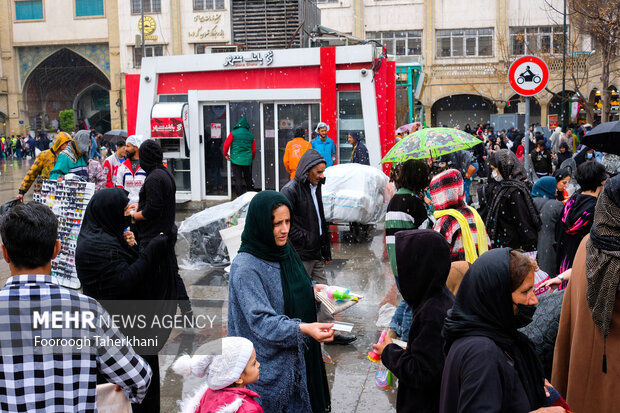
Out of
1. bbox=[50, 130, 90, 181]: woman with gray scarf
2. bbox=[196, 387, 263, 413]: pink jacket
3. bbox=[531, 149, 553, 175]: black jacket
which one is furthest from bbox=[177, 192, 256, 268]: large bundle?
bbox=[531, 149, 553, 175]: black jacket

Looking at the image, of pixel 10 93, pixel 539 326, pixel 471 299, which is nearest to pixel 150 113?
pixel 539 326

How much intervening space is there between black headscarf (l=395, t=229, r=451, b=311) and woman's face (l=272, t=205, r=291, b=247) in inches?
28.2

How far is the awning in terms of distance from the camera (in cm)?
1492

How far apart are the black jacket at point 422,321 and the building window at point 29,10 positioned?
4959 cm

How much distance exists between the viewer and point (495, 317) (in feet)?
7.68

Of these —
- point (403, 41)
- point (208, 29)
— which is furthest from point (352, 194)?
point (208, 29)

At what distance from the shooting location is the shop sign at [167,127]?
49.0ft

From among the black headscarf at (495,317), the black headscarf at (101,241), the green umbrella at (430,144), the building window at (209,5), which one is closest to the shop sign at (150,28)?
the building window at (209,5)

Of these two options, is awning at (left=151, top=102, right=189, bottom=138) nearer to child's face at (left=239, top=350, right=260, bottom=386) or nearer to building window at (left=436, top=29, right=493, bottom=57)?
child's face at (left=239, top=350, right=260, bottom=386)

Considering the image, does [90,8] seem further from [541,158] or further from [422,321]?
[422,321]

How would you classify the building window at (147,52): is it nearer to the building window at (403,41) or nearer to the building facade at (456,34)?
the building facade at (456,34)

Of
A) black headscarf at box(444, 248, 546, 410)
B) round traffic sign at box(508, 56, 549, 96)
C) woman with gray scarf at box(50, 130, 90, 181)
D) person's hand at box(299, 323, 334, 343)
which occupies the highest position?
round traffic sign at box(508, 56, 549, 96)

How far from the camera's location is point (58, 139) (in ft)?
28.5

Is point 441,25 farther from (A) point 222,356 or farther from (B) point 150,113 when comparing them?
(A) point 222,356
